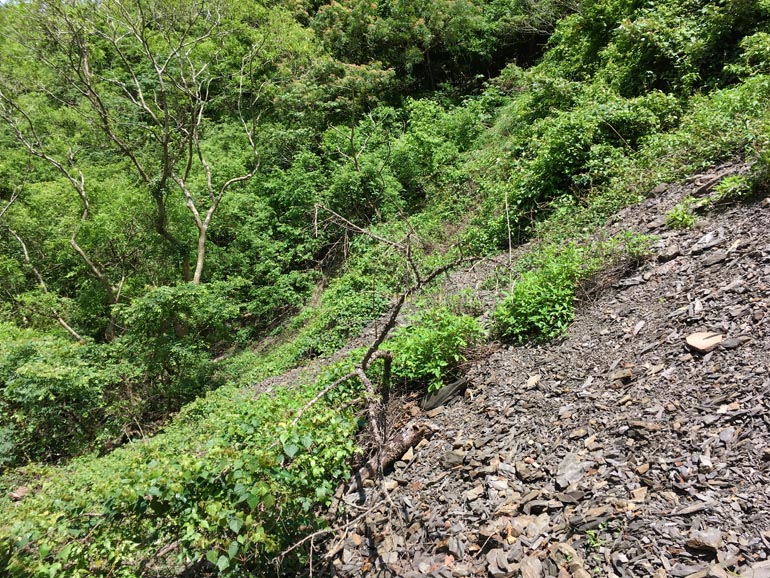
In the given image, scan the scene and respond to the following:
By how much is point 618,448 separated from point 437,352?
195cm

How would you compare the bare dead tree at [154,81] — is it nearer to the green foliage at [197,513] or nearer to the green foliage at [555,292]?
the green foliage at [197,513]

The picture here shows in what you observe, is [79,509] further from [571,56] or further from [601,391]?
[571,56]

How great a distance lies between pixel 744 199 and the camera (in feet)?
13.7

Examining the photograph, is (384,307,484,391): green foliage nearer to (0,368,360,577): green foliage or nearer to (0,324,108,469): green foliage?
(0,368,360,577): green foliage

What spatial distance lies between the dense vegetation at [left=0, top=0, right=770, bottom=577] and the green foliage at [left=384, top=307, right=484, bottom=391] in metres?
0.02

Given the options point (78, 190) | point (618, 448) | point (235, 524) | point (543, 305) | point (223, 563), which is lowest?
point (618, 448)

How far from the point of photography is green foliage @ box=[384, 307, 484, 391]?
4.35m

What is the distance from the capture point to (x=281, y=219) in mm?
12742

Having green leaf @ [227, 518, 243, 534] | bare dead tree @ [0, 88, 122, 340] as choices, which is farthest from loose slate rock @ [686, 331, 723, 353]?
bare dead tree @ [0, 88, 122, 340]

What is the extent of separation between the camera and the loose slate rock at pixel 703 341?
9.96 feet

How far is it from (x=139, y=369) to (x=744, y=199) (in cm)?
955

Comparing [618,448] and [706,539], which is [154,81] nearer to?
[618,448]

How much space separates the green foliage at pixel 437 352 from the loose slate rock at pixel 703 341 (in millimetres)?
1854

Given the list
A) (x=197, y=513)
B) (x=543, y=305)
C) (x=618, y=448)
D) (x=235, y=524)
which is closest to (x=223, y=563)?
(x=235, y=524)
